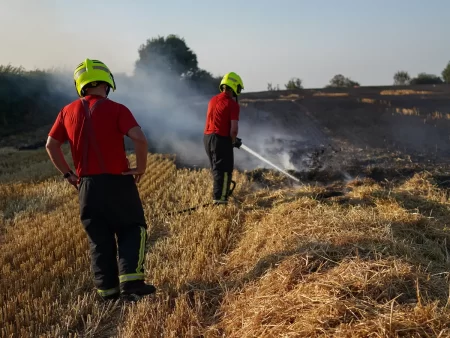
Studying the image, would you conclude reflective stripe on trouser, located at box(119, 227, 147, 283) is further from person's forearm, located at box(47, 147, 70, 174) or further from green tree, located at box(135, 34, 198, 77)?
green tree, located at box(135, 34, 198, 77)

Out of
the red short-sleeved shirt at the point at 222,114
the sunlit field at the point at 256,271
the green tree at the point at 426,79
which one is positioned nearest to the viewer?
the sunlit field at the point at 256,271

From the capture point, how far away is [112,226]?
3.73 meters

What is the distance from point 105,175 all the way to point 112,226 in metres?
0.46

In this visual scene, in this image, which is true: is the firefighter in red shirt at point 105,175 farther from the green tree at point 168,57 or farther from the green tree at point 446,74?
the green tree at point 446,74

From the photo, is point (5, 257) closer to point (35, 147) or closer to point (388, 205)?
point (388, 205)

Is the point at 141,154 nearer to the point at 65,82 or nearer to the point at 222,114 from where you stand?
the point at 222,114

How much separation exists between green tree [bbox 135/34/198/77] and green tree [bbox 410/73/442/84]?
26.3m

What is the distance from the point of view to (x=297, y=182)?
8625mm

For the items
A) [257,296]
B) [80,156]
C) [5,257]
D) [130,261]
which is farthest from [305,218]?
[5,257]

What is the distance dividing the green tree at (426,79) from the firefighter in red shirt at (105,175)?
165 ft

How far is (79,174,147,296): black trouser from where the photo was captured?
11.9ft

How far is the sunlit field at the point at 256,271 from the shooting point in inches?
113

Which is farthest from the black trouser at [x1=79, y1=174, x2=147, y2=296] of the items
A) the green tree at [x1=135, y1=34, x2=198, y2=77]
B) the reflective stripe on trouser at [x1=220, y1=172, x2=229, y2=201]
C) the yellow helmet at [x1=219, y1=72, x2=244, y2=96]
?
the green tree at [x1=135, y1=34, x2=198, y2=77]

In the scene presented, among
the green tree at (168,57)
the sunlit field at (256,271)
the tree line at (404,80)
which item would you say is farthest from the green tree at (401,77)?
the sunlit field at (256,271)
